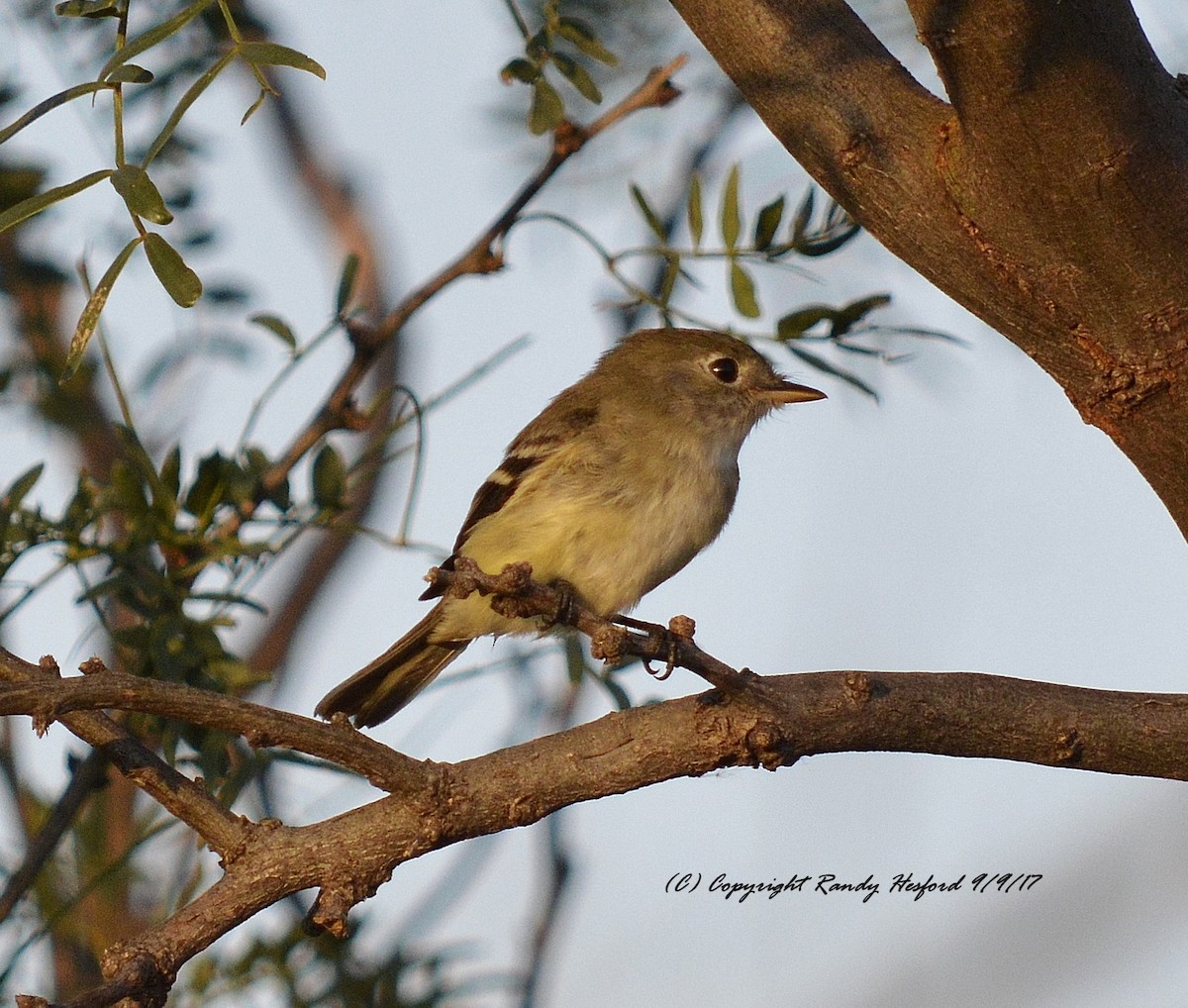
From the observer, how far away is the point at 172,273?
2172mm

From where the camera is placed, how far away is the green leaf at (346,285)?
3.91m

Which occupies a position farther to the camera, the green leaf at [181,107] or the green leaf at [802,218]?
the green leaf at [802,218]

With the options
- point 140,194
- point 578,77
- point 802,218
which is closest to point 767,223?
point 802,218

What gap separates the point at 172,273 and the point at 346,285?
1.79 metres

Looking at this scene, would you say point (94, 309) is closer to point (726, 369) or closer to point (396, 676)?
point (396, 676)

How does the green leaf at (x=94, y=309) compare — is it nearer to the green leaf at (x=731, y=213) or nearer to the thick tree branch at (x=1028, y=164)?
the thick tree branch at (x=1028, y=164)

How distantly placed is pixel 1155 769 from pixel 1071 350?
0.74 m

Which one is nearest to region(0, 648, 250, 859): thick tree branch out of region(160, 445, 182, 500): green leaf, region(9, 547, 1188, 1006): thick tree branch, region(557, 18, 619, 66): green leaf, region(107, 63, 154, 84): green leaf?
region(9, 547, 1188, 1006): thick tree branch

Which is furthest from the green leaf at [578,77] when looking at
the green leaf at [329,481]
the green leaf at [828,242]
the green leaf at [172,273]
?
the green leaf at [172,273]

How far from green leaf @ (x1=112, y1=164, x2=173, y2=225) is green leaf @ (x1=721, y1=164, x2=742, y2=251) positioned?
186 cm

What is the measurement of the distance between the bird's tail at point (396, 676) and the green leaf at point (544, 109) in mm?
1667

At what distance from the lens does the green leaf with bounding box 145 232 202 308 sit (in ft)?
7.09

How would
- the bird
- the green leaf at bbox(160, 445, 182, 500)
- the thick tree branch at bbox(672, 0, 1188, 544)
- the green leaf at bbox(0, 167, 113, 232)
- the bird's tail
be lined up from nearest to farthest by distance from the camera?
the green leaf at bbox(0, 167, 113, 232), the thick tree branch at bbox(672, 0, 1188, 544), the green leaf at bbox(160, 445, 182, 500), the bird, the bird's tail

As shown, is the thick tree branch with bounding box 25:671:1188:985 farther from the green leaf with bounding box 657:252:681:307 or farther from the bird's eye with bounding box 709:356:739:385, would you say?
the bird's eye with bounding box 709:356:739:385
